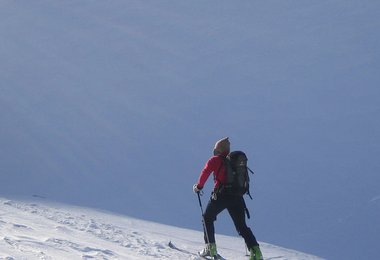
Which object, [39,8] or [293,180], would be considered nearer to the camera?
[293,180]

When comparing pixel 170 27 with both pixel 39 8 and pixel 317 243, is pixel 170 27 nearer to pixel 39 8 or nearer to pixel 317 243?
pixel 39 8

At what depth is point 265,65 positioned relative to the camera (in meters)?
40.8

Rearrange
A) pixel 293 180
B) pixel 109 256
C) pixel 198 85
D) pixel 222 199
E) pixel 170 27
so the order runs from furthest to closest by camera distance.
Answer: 1. pixel 170 27
2. pixel 198 85
3. pixel 293 180
4. pixel 222 199
5. pixel 109 256

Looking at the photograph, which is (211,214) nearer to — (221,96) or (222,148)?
(222,148)

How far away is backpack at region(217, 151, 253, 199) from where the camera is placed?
673 centimetres

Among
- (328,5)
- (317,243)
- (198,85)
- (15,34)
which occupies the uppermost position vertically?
(328,5)

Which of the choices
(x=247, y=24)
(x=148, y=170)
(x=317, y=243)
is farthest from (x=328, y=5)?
(x=317, y=243)

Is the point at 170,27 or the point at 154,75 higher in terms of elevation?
the point at 170,27

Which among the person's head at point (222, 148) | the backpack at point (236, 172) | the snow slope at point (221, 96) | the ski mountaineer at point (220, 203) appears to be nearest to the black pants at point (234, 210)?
the ski mountaineer at point (220, 203)

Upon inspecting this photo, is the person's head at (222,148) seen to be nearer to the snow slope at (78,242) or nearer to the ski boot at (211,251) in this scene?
the ski boot at (211,251)

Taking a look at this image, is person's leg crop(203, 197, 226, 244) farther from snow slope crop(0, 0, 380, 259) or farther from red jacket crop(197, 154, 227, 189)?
snow slope crop(0, 0, 380, 259)

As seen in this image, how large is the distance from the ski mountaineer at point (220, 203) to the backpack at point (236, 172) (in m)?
0.05

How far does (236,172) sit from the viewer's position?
6766 millimetres

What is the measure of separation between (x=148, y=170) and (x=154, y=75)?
1391cm
